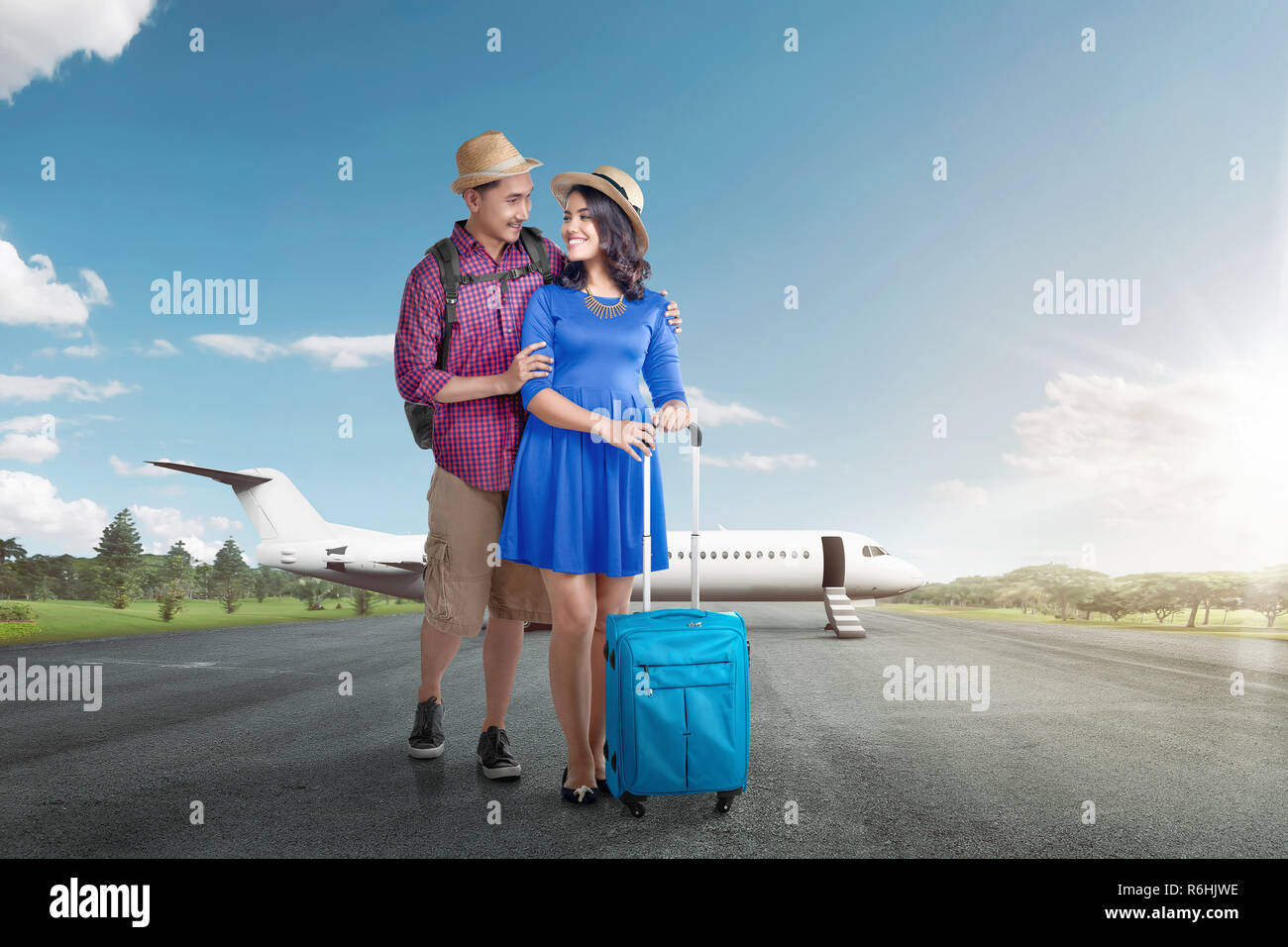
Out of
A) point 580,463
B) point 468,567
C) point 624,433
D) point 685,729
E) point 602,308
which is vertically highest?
point 602,308

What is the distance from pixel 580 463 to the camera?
9.62 ft

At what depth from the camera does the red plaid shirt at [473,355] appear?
3.25 m

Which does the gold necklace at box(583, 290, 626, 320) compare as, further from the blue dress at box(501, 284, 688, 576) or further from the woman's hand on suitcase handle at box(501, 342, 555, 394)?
the woman's hand on suitcase handle at box(501, 342, 555, 394)

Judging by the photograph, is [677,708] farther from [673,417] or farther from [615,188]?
[615,188]

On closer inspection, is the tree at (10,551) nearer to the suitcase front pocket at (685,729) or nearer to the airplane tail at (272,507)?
the airplane tail at (272,507)

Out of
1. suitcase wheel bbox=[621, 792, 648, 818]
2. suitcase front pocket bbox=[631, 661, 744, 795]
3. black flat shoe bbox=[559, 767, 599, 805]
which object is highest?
suitcase front pocket bbox=[631, 661, 744, 795]

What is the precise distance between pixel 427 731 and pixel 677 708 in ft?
5.49

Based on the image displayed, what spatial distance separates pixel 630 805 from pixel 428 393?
77.5 inches

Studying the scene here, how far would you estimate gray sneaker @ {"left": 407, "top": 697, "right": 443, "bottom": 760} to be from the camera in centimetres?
368

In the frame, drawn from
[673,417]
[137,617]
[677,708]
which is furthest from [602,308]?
[137,617]

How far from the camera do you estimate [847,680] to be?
24.1 ft

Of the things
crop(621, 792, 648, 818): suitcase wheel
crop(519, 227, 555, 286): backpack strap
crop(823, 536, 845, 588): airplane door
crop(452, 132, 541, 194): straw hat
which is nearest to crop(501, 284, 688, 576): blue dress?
crop(519, 227, 555, 286): backpack strap
